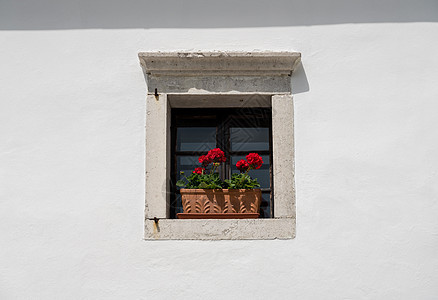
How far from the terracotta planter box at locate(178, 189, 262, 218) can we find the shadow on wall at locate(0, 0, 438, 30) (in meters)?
1.25

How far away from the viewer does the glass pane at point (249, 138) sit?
4.80m

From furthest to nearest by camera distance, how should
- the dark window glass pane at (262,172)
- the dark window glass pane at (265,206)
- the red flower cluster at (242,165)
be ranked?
the dark window glass pane at (262,172), the dark window glass pane at (265,206), the red flower cluster at (242,165)

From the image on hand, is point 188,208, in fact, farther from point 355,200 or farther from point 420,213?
point 420,213

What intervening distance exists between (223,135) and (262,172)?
418 mm

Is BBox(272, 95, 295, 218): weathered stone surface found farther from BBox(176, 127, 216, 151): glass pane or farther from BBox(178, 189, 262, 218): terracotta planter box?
BBox(176, 127, 216, 151): glass pane

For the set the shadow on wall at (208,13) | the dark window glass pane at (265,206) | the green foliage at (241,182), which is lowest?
the dark window glass pane at (265,206)

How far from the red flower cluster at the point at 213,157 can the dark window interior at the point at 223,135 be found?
353mm

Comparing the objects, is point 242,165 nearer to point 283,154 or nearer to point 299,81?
point 283,154

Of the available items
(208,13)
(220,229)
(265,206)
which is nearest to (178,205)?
(220,229)

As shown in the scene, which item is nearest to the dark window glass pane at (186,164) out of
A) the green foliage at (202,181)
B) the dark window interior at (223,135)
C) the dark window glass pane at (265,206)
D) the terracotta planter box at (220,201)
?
Result: the dark window interior at (223,135)

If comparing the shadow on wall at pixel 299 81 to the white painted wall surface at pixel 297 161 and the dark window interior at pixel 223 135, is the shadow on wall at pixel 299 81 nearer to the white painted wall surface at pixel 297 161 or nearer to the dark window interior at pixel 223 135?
the white painted wall surface at pixel 297 161

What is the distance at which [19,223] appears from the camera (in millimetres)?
4281

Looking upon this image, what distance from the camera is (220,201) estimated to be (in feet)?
14.1

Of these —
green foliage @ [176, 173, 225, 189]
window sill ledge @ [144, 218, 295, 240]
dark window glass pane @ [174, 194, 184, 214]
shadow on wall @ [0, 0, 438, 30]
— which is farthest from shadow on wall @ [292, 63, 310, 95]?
dark window glass pane @ [174, 194, 184, 214]
